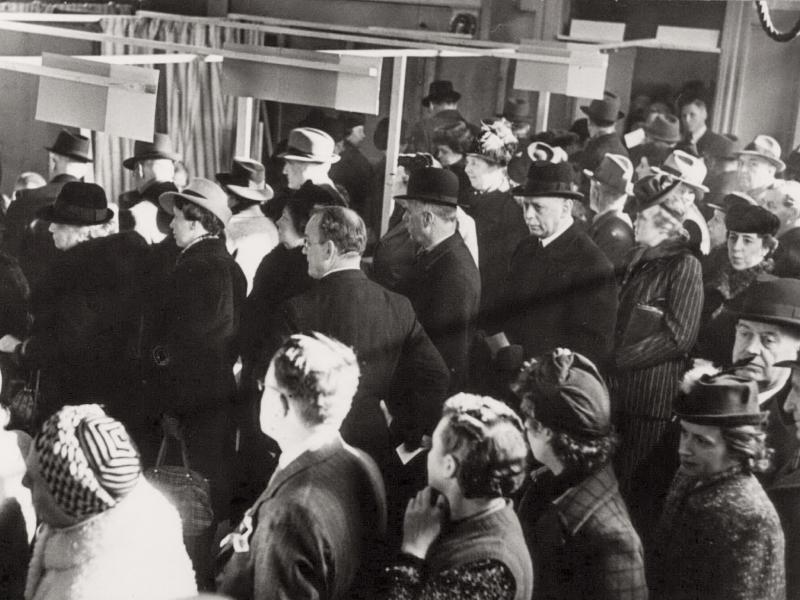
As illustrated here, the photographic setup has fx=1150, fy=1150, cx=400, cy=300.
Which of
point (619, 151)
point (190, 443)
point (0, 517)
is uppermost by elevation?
point (619, 151)

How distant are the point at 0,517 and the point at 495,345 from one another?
2392mm

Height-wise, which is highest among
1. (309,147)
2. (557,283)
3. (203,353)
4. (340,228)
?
(309,147)

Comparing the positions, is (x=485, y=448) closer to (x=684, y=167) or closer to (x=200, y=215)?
(x=200, y=215)

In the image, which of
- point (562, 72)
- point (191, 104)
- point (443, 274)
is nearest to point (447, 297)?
point (443, 274)

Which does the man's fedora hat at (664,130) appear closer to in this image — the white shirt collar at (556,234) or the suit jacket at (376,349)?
the white shirt collar at (556,234)

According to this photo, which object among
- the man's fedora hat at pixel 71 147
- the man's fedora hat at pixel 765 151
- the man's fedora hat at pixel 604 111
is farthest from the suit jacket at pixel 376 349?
the man's fedora hat at pixel 604 111

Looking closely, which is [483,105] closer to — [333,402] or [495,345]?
[495,345]

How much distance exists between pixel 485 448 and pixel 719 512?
66 cm

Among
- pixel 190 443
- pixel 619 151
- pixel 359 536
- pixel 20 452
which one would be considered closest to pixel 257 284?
pixel 190 443

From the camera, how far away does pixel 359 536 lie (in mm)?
2943

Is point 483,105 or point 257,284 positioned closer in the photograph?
point 257,284

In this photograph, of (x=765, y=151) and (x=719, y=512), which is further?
(x=765, y=151)

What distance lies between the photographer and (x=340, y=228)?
13.3ft

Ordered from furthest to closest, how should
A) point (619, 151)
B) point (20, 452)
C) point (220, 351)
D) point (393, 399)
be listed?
1. point (619, 151)
2. point (220, 351)
3. point (393, 399)
4. point (20, 452)
